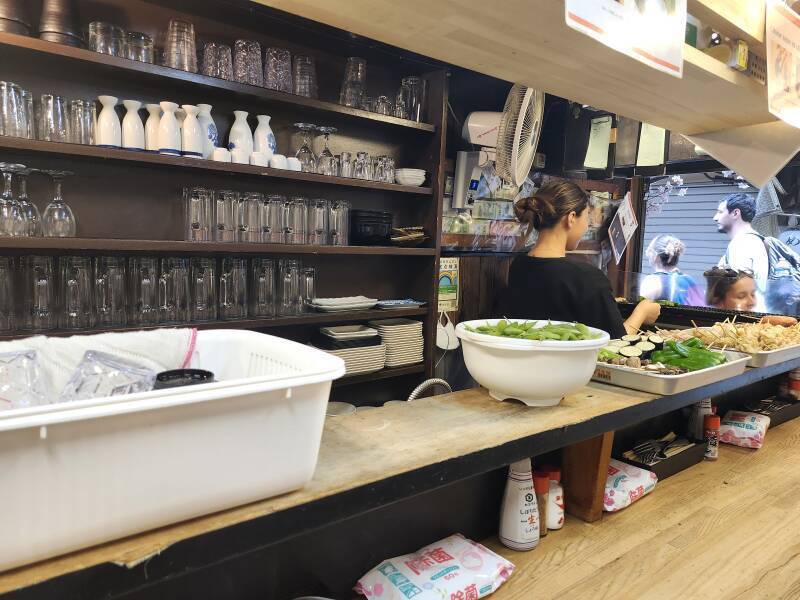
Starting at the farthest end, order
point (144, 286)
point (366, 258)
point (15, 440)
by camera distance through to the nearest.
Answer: point (366, 258), point (144, 286), point (15, 440)

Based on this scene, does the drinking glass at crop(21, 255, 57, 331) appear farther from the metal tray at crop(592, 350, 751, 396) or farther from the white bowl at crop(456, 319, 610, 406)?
the metal tray at crop(592, 350, 751, 396)

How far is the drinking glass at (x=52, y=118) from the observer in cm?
203

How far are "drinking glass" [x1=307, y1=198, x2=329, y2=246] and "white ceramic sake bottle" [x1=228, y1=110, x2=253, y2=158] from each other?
41cm

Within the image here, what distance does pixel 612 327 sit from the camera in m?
2.50

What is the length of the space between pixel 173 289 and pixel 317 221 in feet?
2.50

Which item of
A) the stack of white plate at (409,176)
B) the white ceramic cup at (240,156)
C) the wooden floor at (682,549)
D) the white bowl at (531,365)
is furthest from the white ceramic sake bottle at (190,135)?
the wooden floor at (682,549)

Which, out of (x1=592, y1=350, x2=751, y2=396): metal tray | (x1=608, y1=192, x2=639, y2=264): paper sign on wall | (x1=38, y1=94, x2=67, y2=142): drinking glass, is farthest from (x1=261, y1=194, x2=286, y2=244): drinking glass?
(x1=608, y1=192, x2=639, y2=264): paper sign on wall

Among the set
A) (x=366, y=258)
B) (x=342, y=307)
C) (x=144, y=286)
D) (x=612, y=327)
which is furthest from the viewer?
(x=366, y=258)

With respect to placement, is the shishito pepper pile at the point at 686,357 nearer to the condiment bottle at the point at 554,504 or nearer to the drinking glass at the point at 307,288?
the condiment bottle at the point at 554,504

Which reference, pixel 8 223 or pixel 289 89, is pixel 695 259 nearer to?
pixel 289 89

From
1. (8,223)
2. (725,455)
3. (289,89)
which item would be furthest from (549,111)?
(8,223)

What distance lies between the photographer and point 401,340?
3.04m

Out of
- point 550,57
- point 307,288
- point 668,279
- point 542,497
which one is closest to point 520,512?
point 542,497

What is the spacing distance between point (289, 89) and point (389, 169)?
685 millimetres
